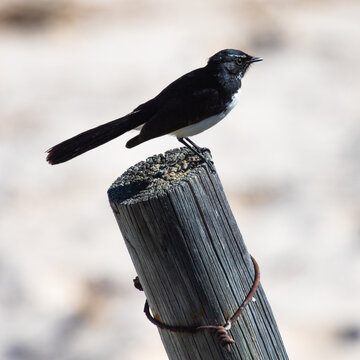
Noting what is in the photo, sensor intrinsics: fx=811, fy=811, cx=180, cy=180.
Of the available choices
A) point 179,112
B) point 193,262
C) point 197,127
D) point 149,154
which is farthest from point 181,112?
point 149,154

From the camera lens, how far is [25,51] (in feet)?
37.0

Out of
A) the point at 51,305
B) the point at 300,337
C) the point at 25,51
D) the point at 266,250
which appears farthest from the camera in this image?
the point at 25,51

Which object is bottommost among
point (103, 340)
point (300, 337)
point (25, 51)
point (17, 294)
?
point (300, 337)

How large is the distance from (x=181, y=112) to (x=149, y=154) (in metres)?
5.10

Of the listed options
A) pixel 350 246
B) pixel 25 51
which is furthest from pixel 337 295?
pixel 25 51

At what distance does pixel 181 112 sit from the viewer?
441cm

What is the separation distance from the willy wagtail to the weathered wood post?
1110mm

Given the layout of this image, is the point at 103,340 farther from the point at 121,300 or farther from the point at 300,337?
the point at 300,337

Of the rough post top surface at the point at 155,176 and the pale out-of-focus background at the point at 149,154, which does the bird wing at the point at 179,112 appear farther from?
the pale out-of-focus background at the point at 149,154

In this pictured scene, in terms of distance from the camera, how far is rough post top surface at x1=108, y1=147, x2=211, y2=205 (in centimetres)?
314

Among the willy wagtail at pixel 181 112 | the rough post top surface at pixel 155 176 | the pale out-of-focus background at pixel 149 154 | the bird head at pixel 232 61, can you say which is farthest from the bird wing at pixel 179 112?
the pale out-of-focus background at pixel 149 154

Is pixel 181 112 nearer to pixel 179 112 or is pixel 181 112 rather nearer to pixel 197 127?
pixel 179 112

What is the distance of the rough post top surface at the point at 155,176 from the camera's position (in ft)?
10.3

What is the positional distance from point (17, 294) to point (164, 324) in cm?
480
